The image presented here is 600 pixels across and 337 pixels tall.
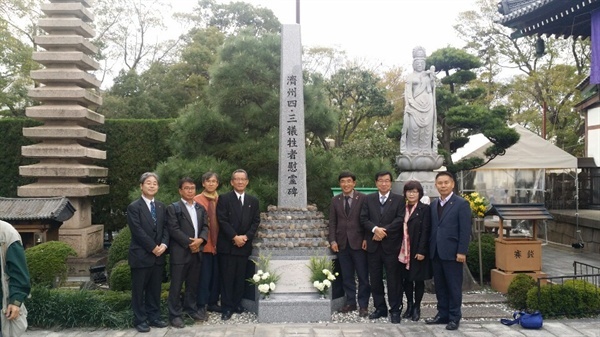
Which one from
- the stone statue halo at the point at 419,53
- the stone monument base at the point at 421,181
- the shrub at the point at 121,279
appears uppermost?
the stone statue halo at the point at 419,53

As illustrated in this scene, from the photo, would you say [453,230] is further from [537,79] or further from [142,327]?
[537,79]

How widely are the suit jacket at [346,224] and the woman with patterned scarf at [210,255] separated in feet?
4.33

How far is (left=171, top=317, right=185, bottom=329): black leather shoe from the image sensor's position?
5.33 metres

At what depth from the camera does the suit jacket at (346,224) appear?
5.70 metres

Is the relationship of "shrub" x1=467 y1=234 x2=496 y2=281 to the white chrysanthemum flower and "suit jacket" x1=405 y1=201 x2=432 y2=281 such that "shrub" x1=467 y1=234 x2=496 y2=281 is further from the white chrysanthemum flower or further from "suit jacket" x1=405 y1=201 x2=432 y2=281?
the white chrysanthemum flower

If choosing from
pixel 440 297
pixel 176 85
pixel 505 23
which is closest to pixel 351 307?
pixel 440 297

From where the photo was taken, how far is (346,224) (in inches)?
227

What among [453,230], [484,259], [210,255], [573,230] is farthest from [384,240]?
[573,230]

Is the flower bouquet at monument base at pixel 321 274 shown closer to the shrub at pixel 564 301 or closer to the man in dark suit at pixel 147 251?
the man in dark suit at pixel 147 251

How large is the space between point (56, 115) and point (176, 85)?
892 cm

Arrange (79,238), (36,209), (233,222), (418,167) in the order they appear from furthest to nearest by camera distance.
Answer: (79,238)
(36,209)
(418,167)
(233,222)

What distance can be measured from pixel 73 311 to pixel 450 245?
156 inches

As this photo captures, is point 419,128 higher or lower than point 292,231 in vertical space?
higher

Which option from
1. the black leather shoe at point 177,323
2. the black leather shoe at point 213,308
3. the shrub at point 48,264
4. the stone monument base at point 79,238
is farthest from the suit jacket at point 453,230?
the stone monument base at point 79,238
